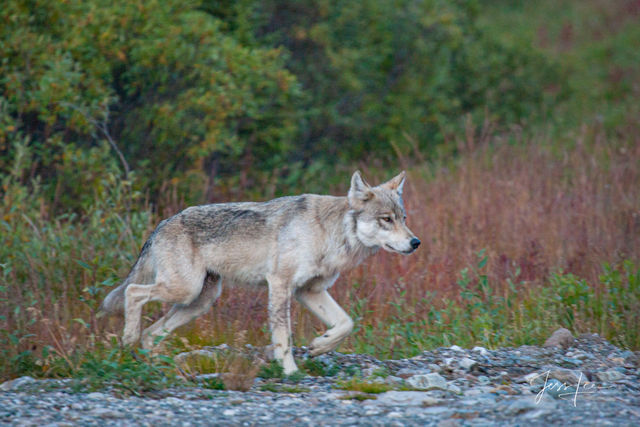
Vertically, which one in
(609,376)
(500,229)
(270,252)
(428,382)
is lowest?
(609,376)

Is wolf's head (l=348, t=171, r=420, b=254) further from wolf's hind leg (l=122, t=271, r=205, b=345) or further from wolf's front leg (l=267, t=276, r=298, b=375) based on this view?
wolf's hind leg (l=122, t=271, r=205, b=345)

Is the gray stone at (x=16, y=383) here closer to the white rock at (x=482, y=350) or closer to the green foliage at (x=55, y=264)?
the green foliage at (x=55, y=264)

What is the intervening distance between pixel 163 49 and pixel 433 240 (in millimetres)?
4690

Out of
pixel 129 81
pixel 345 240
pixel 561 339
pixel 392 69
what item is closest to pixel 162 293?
pixel 345 240

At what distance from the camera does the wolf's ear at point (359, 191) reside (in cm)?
677

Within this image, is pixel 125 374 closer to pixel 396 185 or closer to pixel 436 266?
pixel 396 185

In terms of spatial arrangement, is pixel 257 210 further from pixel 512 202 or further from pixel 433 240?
pixel 512 202

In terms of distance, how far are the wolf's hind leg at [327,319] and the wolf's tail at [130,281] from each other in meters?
1.38

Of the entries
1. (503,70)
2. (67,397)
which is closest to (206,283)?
(67,397)

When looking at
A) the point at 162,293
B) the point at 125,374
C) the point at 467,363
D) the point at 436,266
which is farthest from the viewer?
the point at 436,266

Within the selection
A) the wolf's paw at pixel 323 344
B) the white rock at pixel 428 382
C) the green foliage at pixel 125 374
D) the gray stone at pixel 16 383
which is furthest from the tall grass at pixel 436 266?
the white rock at pixel 428 382

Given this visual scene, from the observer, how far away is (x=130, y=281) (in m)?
7.09

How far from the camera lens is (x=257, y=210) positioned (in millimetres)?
7016

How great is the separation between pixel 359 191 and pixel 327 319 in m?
1.13
